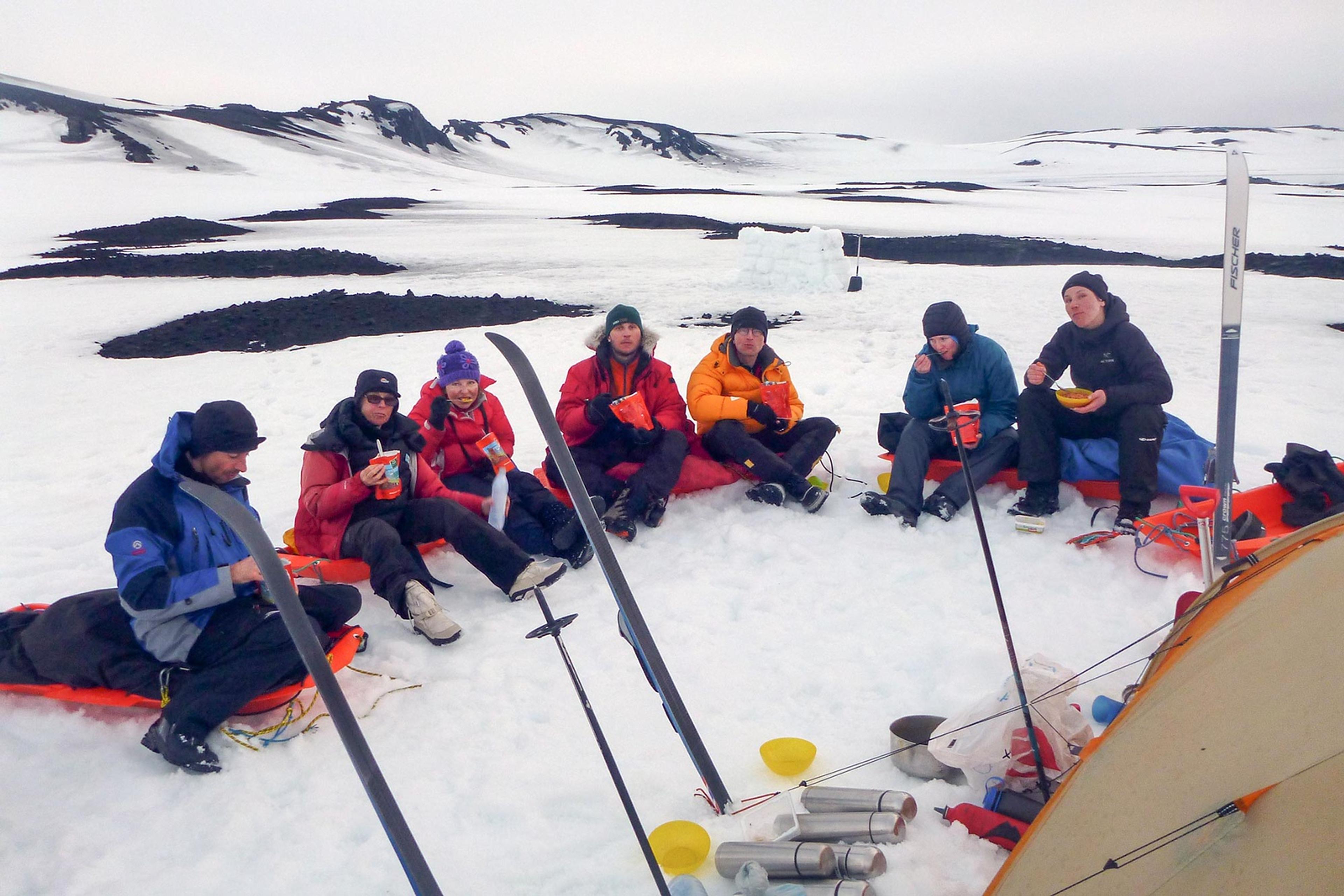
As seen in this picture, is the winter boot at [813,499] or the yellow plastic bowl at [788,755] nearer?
the yellow plastic bowl at [788,755]

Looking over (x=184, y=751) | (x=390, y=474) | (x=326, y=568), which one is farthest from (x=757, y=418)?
(x=184, y=751)

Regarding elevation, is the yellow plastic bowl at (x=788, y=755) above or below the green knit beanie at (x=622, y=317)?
below

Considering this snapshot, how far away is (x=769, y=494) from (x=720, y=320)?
543 cm

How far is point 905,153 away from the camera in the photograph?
6325 cm

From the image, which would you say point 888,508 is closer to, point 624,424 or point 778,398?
point 778,398

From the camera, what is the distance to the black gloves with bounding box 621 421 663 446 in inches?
170

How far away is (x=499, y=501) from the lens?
13.1 feet

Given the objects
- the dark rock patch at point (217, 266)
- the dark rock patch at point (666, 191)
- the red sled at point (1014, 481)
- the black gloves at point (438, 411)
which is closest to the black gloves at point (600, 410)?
the black gloves at point (438, 411)

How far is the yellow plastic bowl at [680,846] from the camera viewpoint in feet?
7.14

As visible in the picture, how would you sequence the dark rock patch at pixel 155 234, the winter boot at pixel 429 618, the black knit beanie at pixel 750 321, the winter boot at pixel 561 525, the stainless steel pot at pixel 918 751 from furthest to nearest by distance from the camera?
the dark rock patch at pixel 155 234
the black knit beanie at pixel 750 321
the winter boot at pixel 561 525
the winter boot at pixel 429 618
the stainless steel pot at pixel 918 751

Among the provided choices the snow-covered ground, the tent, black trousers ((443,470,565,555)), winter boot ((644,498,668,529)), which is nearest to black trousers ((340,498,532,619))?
the snow-covered ground

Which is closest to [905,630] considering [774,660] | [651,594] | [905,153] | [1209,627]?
[774,660]

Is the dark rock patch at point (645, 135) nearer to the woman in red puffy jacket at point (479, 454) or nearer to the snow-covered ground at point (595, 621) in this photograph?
the snow-covered ground at point (595, 621)

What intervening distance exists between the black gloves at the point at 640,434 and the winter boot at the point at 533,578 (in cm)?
88
